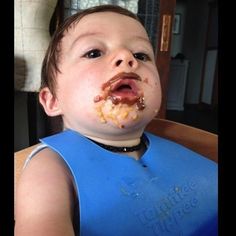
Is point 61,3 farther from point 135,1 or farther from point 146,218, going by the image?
point 146,218

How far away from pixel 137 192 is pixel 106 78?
0.70 feet

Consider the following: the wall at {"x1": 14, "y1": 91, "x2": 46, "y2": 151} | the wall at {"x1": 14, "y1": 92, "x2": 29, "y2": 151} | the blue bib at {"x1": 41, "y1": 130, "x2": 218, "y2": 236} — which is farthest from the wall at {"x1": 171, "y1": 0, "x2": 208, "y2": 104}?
the blue bib at {"x1": 41, "y1": 130, "x2": 218, "y2": 236}

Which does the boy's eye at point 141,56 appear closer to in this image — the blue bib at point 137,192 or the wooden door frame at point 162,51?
the blue bib at point 137,192

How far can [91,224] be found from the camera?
0.51 m

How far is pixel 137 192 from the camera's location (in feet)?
1.84

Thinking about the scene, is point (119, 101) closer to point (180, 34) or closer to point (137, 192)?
point (137, 192)

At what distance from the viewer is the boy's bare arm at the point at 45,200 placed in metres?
0.45

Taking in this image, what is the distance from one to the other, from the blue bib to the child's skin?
Result: 27 mm

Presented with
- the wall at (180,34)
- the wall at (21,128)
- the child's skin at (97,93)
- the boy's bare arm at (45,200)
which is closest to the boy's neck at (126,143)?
the child's skin at (97,93)

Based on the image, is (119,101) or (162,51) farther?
(162,51)

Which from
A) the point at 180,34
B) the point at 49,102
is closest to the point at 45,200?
the point at 49,102

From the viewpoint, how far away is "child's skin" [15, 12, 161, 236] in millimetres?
506

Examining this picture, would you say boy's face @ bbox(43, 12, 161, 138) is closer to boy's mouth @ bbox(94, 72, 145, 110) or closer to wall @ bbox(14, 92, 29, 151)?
boy's mouth @ bbox(94, 72, 145, 110)
